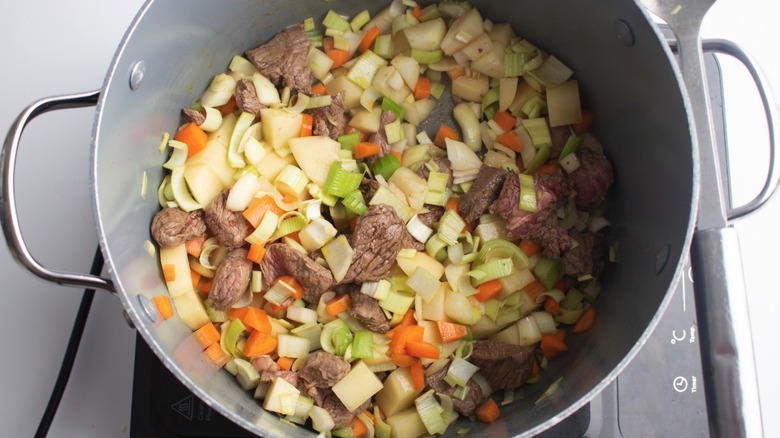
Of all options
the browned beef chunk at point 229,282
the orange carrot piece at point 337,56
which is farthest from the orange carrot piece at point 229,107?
the browned beef chunk at point 229,282

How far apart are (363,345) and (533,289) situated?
0.52 meters

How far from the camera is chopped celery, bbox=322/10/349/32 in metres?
1.88

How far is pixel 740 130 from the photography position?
1.98 m

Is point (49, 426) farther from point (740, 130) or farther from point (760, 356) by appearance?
point (740, 130)

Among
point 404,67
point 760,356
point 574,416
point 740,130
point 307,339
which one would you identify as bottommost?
point 760,356

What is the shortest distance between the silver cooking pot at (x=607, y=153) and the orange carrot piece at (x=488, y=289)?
0.26 m

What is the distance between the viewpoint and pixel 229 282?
1.63 meters

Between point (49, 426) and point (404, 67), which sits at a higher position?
point (404, 67)

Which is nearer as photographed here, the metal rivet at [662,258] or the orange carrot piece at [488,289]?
the metal rivet at [662,258]

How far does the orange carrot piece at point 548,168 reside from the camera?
185 centimetres

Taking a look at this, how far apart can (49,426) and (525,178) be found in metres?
1.52

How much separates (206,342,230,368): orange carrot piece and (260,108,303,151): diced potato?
568 mm

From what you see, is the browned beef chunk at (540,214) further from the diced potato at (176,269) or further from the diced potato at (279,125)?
the diced potato at (176,269)

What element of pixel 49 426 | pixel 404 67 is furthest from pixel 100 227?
pixel 404 67
